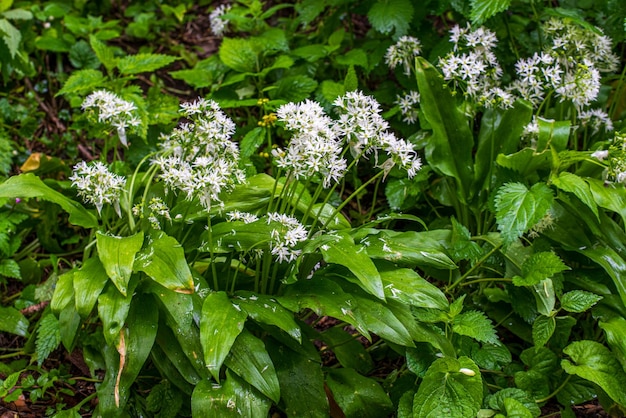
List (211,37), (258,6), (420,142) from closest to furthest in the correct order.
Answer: (420,142) → (258,6) → (211,37)

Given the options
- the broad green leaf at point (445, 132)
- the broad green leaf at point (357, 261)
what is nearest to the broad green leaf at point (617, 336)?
the broad green leaf at point (445, 132)

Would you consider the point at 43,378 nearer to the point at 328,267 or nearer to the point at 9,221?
the point at 9,221

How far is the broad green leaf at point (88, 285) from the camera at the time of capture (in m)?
2.47

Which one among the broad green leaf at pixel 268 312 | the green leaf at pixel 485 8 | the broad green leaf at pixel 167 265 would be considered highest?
the green leaf at pixel 485 8

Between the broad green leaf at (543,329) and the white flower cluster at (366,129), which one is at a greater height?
the white flower cluster at (366,129)

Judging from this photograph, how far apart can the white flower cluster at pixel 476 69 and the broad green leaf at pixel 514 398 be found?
4.54ft

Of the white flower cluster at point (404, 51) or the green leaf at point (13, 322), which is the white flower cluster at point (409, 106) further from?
the green leaf at point (13, 322)

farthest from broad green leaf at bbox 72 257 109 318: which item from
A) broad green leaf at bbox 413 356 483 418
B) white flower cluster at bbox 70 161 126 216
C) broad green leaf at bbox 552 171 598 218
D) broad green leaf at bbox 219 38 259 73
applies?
broad green leaf at bbox 552 171 598 218

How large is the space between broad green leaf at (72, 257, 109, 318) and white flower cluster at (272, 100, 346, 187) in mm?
816

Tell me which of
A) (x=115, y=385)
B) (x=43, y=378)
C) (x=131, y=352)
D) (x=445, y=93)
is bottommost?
(x=43, y=378)

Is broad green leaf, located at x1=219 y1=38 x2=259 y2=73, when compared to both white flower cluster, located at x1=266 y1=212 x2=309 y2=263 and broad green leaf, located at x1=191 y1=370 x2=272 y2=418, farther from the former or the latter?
broad green leaf, located at x1=191 y1=370 x2=272 y2=418

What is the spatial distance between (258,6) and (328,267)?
2313 millimetres

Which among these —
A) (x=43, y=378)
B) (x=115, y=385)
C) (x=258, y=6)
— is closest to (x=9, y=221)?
(x=43, y=378)

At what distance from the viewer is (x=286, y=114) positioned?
8.30ft
